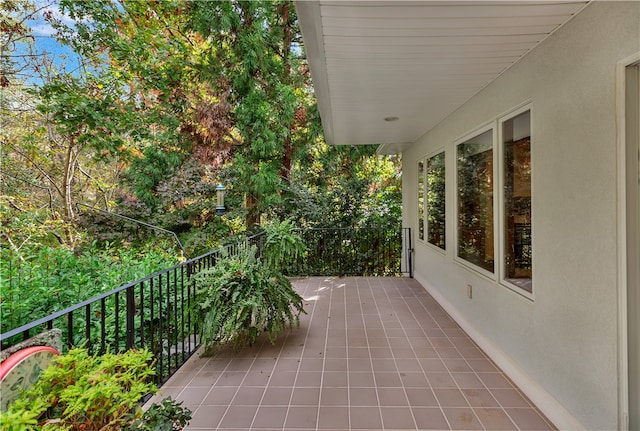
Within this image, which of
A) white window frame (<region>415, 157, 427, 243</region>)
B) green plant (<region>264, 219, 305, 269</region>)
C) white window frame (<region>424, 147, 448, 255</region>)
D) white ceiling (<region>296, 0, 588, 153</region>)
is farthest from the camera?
white window frame (<region>415, 157, 427, 243</region>)

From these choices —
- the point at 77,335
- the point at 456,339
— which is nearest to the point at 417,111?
the point at 456,339

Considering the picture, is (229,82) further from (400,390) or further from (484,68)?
(400,390)

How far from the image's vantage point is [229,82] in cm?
749

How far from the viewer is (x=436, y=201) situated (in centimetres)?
469

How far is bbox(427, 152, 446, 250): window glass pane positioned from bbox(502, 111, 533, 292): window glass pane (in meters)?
1.64

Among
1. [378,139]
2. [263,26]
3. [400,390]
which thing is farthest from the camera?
[263,26]

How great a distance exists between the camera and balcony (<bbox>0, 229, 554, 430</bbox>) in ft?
6.59

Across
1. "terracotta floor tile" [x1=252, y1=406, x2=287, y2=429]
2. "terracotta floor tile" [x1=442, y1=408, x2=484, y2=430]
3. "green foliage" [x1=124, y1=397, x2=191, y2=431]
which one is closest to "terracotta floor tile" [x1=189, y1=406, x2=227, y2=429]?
"terracotta floor tile" [x1=252, y1=406, x2=287, y2=429]

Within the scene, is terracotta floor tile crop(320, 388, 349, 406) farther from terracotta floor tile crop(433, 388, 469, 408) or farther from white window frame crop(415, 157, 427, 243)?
white window frame crop(415, 157, 427, 243)

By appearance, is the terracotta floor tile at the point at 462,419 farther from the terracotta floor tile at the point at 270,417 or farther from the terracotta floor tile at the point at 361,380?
the terracotta floor tile at the point at 270,417

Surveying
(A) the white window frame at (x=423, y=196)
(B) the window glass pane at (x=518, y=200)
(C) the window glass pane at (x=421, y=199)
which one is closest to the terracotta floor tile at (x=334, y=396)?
(B) the window glass pane at (x=518, y=200)

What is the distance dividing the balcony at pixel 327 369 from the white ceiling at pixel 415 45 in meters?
1.95

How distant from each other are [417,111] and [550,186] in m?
2.06

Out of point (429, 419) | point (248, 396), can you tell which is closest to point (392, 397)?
point (429, 419)
